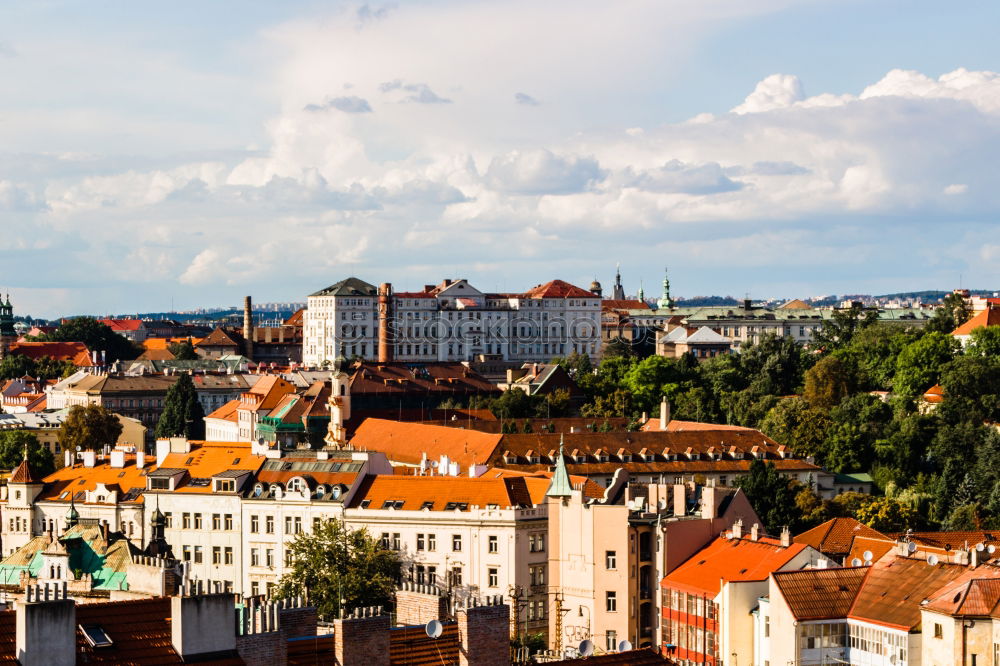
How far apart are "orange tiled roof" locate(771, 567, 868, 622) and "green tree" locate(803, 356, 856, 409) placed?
2785 inches

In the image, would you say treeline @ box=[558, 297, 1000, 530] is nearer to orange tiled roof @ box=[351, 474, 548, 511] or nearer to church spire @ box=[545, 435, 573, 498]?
orange tiled roof @ box=[351, 474, 548, 511]

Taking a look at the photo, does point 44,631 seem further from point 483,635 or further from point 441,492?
point 441,492

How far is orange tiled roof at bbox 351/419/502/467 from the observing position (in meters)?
105

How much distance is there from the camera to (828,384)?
5128 inches

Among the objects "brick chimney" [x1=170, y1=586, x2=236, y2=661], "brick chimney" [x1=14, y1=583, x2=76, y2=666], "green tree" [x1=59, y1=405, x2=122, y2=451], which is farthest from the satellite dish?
"green tree" [x1=59, y1=405, x2=122, y2=451]

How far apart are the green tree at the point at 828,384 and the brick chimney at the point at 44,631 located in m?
102

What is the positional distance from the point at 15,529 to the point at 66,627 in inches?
2486

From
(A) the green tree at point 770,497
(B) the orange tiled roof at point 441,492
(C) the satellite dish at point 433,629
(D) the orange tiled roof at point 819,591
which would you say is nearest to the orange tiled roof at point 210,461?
(B) the orange tiled roof at point 441,492

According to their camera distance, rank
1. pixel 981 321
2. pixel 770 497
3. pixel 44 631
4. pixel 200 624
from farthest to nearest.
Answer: pixel 981 321, pixel 770 497, pixel 200 624, pixel 44 631

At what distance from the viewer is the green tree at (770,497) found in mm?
92188

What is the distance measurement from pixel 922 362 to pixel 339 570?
72.3m

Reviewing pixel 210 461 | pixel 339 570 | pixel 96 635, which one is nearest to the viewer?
pixel 96 635

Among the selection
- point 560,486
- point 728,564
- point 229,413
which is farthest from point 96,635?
point 229,413

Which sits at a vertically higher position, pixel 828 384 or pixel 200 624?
pixel 828 384
